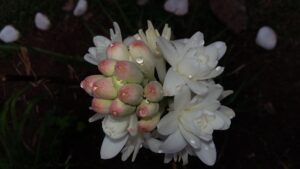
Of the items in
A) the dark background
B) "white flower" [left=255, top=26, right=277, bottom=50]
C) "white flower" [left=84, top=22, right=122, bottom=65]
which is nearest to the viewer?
"white flower" [left=84, top=22, right=122, bottom=65]

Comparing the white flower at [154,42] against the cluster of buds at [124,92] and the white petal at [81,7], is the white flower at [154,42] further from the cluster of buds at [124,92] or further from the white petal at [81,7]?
the white petal at [81,7]

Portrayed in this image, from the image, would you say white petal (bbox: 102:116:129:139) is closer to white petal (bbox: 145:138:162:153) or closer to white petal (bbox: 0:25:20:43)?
white petal (bbox: 145:138:162:153)

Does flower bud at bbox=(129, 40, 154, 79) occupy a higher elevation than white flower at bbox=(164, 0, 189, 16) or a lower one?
higher

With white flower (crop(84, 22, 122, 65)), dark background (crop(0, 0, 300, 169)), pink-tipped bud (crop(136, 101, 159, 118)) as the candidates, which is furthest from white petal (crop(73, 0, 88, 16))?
pink-tipped bud (crop(136, 101, 159, 118))

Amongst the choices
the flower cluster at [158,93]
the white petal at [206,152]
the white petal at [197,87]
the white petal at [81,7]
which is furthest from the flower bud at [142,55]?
the white petal at [81,7]

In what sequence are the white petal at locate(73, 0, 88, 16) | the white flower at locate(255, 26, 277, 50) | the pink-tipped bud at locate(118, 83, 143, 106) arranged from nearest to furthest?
the pink-tipped bud at locate(118, 83, 143, 106) < the white flower at locate(255, 26, 277, 50) < the white petal at locate(73, 0, 88, 16)

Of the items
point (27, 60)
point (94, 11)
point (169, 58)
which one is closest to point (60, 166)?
point (27, 60)
